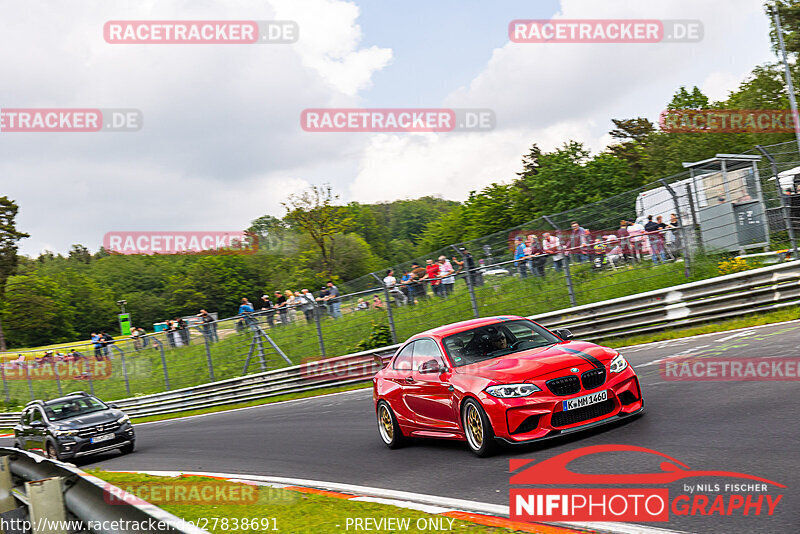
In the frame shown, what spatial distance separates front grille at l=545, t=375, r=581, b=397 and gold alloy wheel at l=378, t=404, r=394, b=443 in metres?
3.26

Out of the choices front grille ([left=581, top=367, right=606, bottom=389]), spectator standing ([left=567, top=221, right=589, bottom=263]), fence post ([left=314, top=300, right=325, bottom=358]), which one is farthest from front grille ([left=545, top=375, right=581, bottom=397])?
fence post ([left=314, top=300, right=325, bottom=358])

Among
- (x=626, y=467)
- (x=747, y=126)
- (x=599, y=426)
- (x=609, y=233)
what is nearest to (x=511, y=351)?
(x=599, y=426)

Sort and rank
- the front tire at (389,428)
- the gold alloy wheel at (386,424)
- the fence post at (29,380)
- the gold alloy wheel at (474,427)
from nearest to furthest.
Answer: the gold alloy wheel at (474,427) < the front tire at (389,428) < the gold alloy wheel at (386,424) < the fence post at (29,380)

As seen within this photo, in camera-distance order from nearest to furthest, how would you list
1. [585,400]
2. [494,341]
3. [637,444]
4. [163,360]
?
[637,444] < [585,400] < [494,341] < [163,360]

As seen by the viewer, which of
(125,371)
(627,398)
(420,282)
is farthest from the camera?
(125,371)

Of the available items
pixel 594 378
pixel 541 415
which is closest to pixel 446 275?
pixel 594 378

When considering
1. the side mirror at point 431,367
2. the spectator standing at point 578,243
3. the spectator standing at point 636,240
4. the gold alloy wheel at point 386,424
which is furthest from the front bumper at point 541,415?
the spectator standing at point 578,243

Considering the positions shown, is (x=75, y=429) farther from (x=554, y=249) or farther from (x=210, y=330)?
(x=554, y=249)

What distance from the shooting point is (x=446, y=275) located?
66.8 feet

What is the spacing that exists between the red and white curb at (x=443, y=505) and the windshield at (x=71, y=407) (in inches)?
349

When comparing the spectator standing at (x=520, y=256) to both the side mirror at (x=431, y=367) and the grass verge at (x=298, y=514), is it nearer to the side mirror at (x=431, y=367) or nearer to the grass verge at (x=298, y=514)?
the side mirror at (x=431, y=367)

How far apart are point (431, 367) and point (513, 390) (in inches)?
62.9

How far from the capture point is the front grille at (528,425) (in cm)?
819

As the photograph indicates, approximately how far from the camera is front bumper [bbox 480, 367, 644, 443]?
8.18 meters
